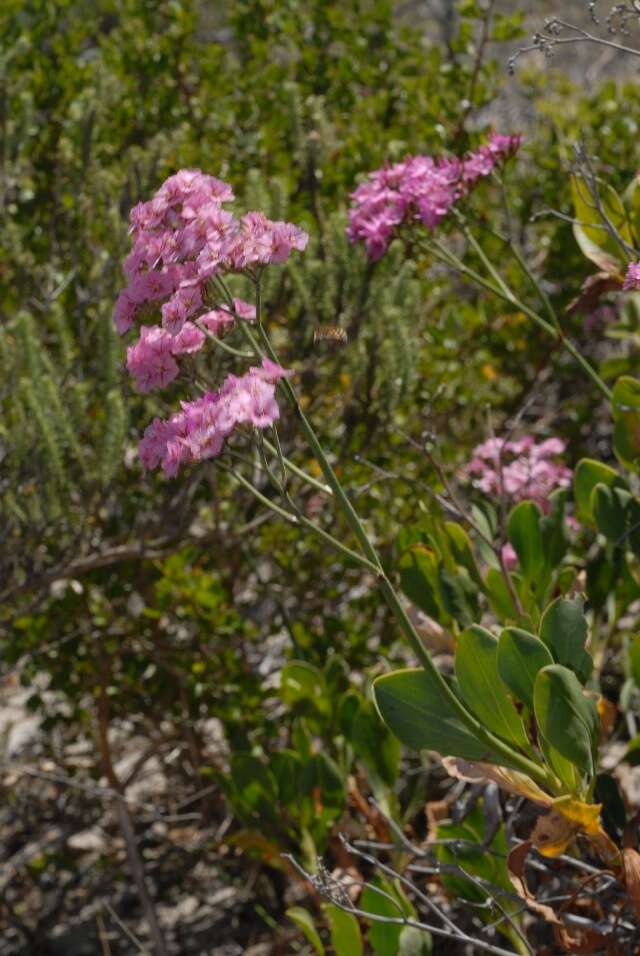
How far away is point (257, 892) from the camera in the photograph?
10.2 ft

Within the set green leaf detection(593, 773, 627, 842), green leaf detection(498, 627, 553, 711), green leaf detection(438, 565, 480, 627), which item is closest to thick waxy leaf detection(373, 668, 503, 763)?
green leaf detection(498, 627, 553, 711)

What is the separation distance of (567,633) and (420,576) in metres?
0.51

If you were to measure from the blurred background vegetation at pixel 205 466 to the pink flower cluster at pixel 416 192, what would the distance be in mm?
431

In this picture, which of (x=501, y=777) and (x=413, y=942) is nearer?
(x=501, y=777)

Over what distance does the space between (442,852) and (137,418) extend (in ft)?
4.33

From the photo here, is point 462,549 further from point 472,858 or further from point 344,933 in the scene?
point 344,933

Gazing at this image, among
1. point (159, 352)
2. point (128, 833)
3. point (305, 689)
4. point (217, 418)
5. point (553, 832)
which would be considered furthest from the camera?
point (128, 833)

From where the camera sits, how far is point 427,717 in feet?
6.08

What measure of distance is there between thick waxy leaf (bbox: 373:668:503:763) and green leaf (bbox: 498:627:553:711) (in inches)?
4.4

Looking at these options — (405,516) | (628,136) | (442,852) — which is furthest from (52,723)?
(628,136)

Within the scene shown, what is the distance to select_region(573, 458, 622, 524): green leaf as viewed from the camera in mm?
2461

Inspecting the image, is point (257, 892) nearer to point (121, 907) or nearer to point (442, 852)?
point (121, 907)

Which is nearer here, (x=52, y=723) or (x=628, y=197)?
(x=628, y=197)

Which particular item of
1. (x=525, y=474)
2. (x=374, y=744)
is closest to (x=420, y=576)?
(x=374, y=744)
